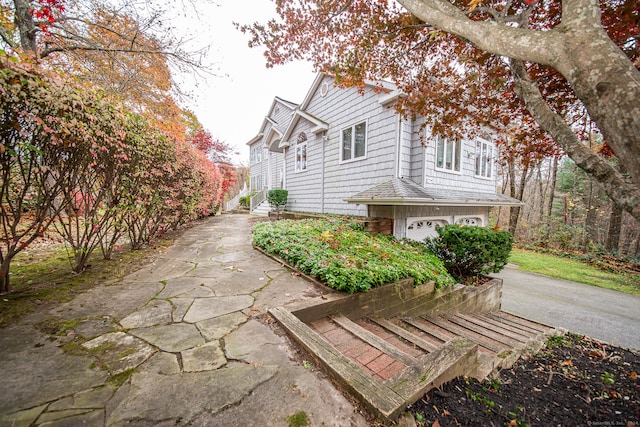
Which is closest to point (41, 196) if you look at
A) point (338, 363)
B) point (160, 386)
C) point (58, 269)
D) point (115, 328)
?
point (58, 269)

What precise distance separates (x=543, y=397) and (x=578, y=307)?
6899 millimetres

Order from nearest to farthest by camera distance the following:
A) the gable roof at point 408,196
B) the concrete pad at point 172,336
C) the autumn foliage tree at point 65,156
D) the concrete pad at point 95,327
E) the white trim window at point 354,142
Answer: the concrete pad at point 172,336, the concrete pad at point 95,327, the autumn foliage tree at point 65,156, the gable roof at point 408,196, the white trim window at point 354,142

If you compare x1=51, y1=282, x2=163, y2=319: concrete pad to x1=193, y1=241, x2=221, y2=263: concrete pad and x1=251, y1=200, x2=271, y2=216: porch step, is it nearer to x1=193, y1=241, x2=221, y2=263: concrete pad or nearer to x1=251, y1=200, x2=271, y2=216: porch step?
x1=193, y1=241, x2=221, y2=263: concrete pad

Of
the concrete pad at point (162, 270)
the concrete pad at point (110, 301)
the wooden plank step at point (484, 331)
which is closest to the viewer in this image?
the concrete pad at point (110, 301)

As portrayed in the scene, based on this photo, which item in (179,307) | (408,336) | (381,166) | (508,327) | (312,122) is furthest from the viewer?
(312,122)

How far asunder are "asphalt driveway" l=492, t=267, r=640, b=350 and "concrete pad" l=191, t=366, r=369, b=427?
692 centimetres

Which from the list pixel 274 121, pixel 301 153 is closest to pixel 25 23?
pixel 301 153

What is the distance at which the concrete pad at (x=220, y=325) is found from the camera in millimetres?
2189

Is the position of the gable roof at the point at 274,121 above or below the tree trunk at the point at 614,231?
above

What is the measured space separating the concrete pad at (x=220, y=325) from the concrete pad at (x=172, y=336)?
63mm

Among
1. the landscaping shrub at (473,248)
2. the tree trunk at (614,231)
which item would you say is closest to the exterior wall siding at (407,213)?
the landscaping shrub at (473,248)

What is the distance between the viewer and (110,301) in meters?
2.78

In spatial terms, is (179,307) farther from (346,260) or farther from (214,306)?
(346,260)

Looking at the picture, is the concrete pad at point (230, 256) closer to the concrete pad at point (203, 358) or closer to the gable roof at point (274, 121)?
the concrete pad at point (203, 358)
